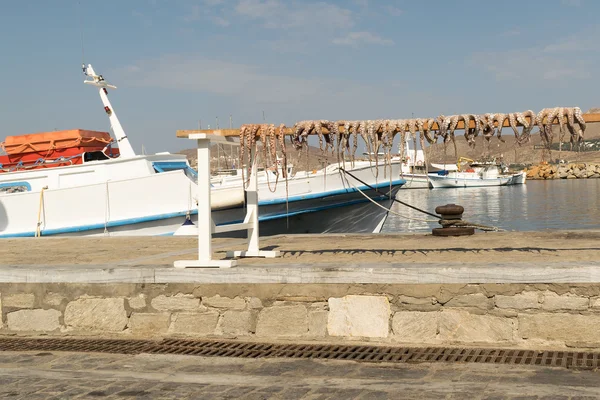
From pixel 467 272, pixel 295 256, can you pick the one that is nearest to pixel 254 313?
pixel 295 256

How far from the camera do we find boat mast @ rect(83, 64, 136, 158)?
2178cm

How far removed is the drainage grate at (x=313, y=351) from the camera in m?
5.96

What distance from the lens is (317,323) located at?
6.83 meters

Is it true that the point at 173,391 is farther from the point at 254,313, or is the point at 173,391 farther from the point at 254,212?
the point at 254,212

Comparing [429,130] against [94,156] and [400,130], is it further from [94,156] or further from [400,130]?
[94,156]

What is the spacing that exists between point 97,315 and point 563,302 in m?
4.73

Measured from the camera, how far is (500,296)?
6.36m

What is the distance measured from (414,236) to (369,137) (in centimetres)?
270

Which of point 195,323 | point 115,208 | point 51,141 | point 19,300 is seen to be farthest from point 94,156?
point 195,323

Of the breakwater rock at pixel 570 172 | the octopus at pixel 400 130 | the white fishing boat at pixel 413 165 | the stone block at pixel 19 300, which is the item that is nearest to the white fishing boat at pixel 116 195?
the white fishing boat at pixel 413 165

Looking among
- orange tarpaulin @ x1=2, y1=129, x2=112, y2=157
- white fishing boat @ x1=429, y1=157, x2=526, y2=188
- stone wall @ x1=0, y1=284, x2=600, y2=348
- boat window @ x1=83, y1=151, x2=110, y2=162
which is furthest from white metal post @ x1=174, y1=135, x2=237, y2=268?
white fishing boat @ x1=429, y1=157, x2=526, y2=188

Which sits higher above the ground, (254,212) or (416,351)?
(254,212)

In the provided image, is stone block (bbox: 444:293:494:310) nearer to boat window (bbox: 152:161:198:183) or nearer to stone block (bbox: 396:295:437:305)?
stone block (bbox: 396:295:437:305)

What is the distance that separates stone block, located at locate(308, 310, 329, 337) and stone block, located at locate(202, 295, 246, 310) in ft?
2.35
